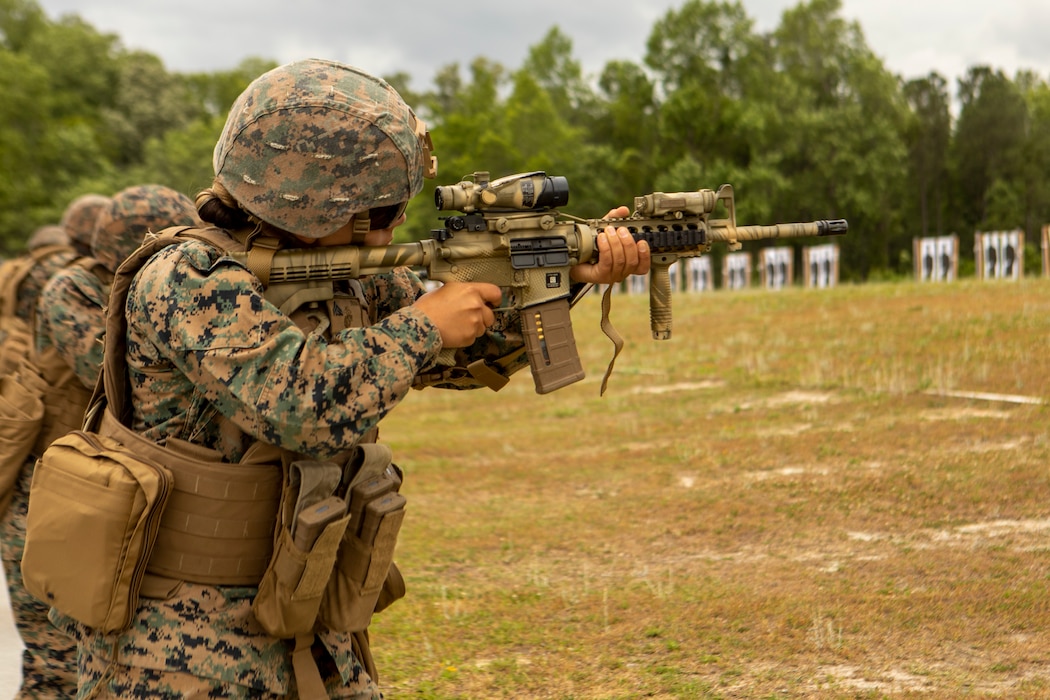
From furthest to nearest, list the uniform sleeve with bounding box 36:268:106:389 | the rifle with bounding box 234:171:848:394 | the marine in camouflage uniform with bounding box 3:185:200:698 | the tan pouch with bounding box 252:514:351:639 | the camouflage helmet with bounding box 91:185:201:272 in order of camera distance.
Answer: the camouflage helmet with bounding box 91:185:201:272 < the uniform sleeve with bounding box 36:268:106:389 < the marine in camouflage uniform with bounding box 3:185:200:698 < the rifle with bounding box 234:171:848:394 < the tan pouch with bounding box 252:514:351:639

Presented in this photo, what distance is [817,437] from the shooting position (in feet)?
30.0

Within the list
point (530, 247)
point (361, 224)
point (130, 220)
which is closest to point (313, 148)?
point (361, 224)

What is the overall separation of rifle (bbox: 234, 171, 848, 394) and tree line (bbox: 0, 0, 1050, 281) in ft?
83.1

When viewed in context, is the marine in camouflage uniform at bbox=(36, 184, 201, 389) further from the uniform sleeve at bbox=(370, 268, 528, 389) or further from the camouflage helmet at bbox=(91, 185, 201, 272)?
the uniform sleeve at bbox=(370, 268, 528, 389)

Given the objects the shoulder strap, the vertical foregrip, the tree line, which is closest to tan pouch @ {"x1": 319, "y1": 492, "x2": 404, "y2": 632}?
the shoulder strap

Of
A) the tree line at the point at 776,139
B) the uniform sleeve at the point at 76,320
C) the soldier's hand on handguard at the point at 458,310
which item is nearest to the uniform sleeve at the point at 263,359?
the soldier's hand on handguard at the point at 458,310

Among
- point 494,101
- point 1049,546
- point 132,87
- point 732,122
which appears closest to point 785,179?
point 732,122

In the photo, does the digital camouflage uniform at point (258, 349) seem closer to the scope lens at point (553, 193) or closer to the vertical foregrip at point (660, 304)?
the scope lens at point (553, 193)

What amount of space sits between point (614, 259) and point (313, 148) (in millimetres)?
1116

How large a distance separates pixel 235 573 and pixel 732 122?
33884mm

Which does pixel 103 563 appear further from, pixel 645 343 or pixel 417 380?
pixel 645 343

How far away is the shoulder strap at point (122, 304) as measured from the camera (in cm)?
272

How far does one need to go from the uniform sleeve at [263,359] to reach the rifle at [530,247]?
0.43m

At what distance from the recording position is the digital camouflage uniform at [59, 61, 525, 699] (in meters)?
2.52
